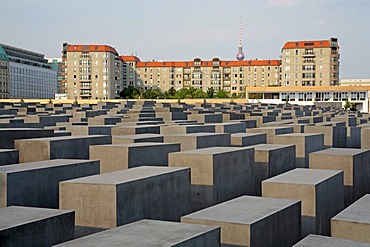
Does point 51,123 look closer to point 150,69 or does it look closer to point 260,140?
point 260,140

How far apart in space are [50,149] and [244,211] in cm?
480

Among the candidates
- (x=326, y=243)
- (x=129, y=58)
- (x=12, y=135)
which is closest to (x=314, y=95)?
(x=129, y=58)

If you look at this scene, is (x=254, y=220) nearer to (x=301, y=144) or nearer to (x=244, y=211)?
(x=244, y=211)

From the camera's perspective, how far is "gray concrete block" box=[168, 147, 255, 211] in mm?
9148

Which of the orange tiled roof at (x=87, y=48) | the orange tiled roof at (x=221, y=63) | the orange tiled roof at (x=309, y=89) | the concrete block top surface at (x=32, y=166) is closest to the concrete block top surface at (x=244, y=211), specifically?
the concrete block top surface at (x=32, y=166)

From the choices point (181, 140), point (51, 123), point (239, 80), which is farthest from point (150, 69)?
point (181, 140)

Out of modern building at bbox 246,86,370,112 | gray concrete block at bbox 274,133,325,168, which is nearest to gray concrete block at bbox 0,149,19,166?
gray concrete block at bbox 274,133,325,168

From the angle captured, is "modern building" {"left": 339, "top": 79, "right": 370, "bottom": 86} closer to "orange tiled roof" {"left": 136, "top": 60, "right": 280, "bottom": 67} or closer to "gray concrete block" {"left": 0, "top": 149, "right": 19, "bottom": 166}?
"orange tiled roof" {"left": 136, "top": 60, "right": 280, "bottom": 67}

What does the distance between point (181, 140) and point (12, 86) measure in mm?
107533

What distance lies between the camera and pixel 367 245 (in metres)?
5.23

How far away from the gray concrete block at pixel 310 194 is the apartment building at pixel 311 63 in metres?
86.2

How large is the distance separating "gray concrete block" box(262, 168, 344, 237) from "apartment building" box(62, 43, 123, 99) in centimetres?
9405

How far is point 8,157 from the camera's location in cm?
977

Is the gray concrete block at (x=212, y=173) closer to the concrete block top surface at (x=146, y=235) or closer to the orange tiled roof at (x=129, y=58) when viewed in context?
the concrete block top surface at (x=146, y=235)
